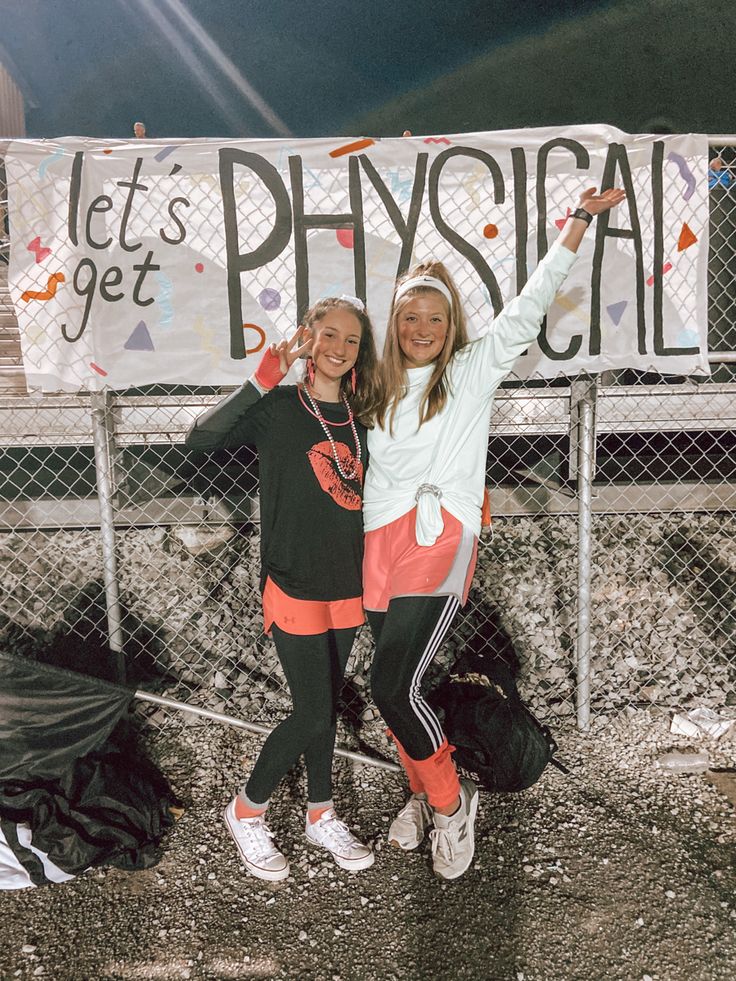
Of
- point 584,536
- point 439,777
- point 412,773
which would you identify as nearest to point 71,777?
point 412,773

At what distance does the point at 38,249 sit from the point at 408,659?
2.34m

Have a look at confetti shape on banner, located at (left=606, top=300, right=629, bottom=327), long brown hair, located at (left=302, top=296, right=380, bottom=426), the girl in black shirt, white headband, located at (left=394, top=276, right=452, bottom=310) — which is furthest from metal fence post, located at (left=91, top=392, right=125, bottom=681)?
confetti shape on banner, located at (left=606, top=300, right=629, bottom=327)

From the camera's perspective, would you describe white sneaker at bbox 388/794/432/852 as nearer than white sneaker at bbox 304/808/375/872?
No

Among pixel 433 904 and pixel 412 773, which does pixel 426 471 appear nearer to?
pixel 412 773

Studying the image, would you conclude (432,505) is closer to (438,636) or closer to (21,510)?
(438,636)

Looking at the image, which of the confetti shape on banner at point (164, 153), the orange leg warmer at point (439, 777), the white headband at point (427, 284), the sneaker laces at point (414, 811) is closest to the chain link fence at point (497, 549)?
the sneaker laces at point (414, 811)

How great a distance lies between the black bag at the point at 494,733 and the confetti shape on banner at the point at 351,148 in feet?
8.03

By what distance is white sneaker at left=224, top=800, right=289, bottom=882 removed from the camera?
7.67 ft

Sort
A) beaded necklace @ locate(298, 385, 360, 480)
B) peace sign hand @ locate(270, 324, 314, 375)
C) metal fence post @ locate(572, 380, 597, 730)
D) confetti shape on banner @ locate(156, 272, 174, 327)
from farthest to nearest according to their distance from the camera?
metal fence post @ locate(572, 380, 597, 730) < confetti shape on banner @ locate(156, 272, 174, 327) < beaded necklace @ locate(298, 385, 360, 480) < peace sign hand @ locate(270, 324, 314, 375)

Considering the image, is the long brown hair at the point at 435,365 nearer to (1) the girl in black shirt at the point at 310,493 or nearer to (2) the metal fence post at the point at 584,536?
(1) the girl in black shirt at the point at 310,493

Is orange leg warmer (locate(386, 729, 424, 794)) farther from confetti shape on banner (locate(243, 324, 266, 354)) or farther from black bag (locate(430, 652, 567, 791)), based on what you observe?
confetti shape on banner (locate(243, 324, 266, 354))

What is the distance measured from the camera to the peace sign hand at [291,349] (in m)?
2.13

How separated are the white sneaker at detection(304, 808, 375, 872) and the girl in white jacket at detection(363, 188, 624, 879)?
1.61 feet

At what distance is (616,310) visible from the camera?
2.88 metres
